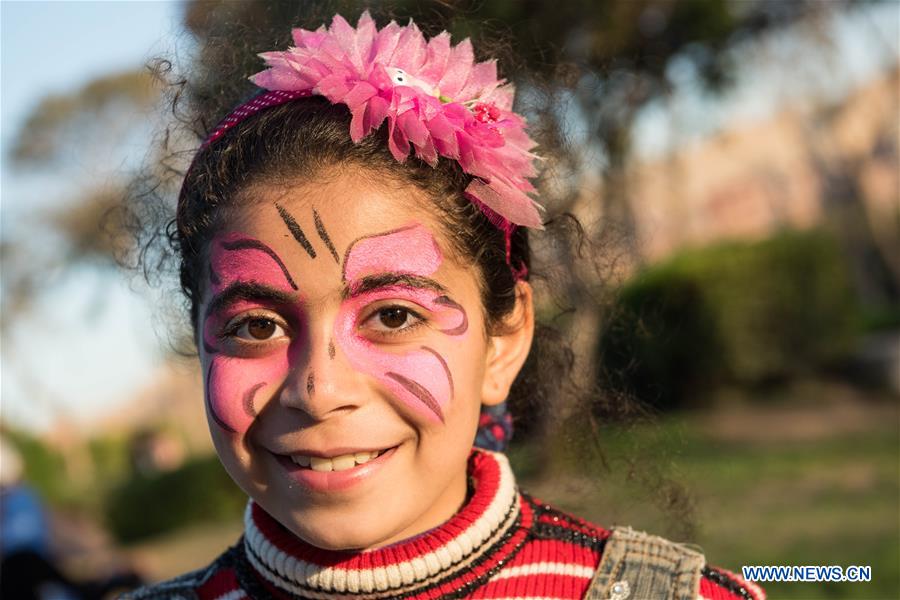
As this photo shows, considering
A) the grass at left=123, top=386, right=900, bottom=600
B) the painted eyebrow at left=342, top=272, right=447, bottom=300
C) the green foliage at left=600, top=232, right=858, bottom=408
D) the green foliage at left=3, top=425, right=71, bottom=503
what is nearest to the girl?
the painted eyebrow at left=342, top=272, right=447, bottom=300

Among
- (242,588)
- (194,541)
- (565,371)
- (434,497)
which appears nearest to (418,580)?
(434,497)

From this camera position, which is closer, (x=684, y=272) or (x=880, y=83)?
(x=684, y=272)

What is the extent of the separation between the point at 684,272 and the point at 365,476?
11.3 m

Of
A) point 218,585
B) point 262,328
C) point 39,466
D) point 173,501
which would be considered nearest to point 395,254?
point 262,328

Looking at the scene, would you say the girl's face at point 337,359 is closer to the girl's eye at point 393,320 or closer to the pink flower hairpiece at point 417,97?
the girl's eye at point 393,320

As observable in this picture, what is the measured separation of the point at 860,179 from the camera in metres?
17.3

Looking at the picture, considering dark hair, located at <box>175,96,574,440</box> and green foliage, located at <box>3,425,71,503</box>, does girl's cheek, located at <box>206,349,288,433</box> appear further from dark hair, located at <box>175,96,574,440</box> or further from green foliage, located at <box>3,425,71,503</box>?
green foliage, located at <box>3,425,71,503</box>

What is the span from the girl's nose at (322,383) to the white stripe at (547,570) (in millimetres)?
505

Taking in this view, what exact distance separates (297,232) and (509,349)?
0.58 metres

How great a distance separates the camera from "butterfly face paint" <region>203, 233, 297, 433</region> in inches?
75.1

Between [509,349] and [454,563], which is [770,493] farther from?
[454,563]

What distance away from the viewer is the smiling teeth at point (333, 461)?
189 cm

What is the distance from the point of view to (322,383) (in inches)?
71.5

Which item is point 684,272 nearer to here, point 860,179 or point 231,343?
point 860,179
